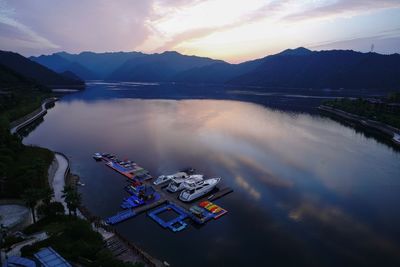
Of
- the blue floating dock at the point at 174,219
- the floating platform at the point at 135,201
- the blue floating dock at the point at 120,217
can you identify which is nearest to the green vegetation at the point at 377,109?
the blue floating dock at the point at 174,219

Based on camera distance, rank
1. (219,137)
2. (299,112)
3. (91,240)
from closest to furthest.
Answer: (91,240) → (219,137) → (299,112)

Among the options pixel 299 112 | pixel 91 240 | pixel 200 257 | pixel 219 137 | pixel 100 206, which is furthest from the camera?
pixel 299 112

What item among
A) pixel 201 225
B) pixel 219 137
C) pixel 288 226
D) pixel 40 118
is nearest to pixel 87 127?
pixel 40 118

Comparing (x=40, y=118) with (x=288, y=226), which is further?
(x=40, y=118)

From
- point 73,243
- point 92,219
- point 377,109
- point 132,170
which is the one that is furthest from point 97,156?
point 377,109

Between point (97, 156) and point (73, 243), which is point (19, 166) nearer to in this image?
point (97, 156)

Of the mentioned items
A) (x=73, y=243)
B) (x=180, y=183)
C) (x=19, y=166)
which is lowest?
(x=180, y=183)

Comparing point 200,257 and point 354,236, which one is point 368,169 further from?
point 200,257

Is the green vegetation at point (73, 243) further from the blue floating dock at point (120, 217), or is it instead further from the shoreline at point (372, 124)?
the shoreline at point (372, 124)
